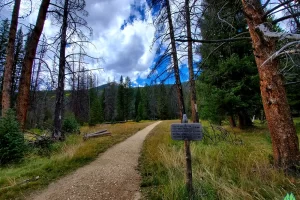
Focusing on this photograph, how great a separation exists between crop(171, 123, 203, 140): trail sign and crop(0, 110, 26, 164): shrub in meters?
5.34

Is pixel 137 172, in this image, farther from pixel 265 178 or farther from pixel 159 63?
pixel 159 63

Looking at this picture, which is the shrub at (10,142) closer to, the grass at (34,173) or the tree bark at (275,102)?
the grass at (34,173)

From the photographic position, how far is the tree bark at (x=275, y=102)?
121 inches

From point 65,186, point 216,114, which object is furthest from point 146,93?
point 65,186

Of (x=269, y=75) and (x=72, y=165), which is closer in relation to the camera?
(x=269, y=75)

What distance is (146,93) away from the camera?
5472cm

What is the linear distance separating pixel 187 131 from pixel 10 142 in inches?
226

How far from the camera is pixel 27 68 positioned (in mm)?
6711

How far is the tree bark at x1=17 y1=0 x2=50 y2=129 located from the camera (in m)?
6.57

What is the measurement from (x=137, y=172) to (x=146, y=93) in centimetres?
5013

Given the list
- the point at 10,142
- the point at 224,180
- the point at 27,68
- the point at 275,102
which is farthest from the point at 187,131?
the point at 27,68

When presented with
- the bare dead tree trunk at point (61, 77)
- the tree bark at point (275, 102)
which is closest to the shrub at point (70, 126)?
the bare dead tree trunk at point (61, 77)

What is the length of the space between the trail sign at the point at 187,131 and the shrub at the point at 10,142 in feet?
17.5

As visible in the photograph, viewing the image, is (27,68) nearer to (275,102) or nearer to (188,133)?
(188,133)
